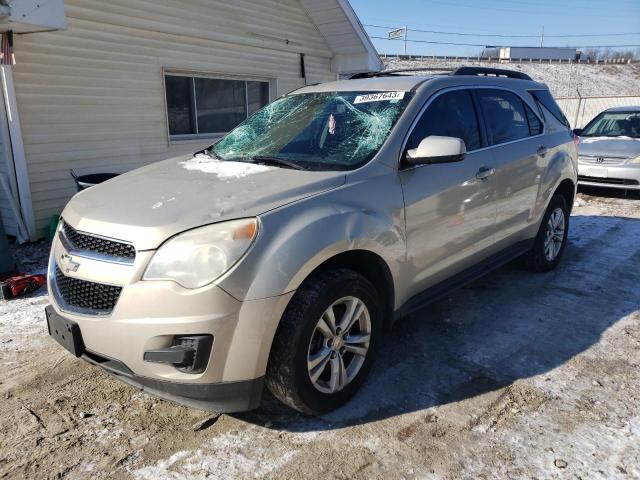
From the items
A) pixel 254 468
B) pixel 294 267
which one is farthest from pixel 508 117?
pixel 254 468

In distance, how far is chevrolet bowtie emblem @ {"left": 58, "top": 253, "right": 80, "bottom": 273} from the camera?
8.57 feet

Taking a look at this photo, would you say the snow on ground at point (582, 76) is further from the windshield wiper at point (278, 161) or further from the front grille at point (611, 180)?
the windshield wiper at point (278, 161)

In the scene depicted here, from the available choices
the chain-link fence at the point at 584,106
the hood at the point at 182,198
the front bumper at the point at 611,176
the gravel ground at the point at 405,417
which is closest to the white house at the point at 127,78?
the gravel ground at the point at 405,417

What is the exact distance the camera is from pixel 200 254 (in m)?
2.34

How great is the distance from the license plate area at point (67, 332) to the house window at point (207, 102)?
19.7ft

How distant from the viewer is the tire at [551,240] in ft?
16.3

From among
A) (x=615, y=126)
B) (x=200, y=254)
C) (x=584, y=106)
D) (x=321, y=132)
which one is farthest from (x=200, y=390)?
(x=584, y=106)

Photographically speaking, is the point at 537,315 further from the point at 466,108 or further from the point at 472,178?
the point at 466,108

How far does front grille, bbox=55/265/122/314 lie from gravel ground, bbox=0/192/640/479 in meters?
0.74

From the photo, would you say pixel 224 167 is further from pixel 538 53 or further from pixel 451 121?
pixel 538 53

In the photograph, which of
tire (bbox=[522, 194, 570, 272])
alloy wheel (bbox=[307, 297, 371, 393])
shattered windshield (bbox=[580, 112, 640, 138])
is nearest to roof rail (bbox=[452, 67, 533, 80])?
tire (bbox=[522, 194, 570, 272])

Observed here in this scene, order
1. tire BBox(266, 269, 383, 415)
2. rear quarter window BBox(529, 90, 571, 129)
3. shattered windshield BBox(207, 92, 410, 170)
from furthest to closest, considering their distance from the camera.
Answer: rear quarter window BBox(529, 90, 571, 129)
shattered windshield BBox(207, 92, 410, 170)
tire BBox(266, 269, 383, 415)

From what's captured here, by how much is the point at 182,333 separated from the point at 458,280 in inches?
87.0

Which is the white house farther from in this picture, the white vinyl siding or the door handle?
the door handle
